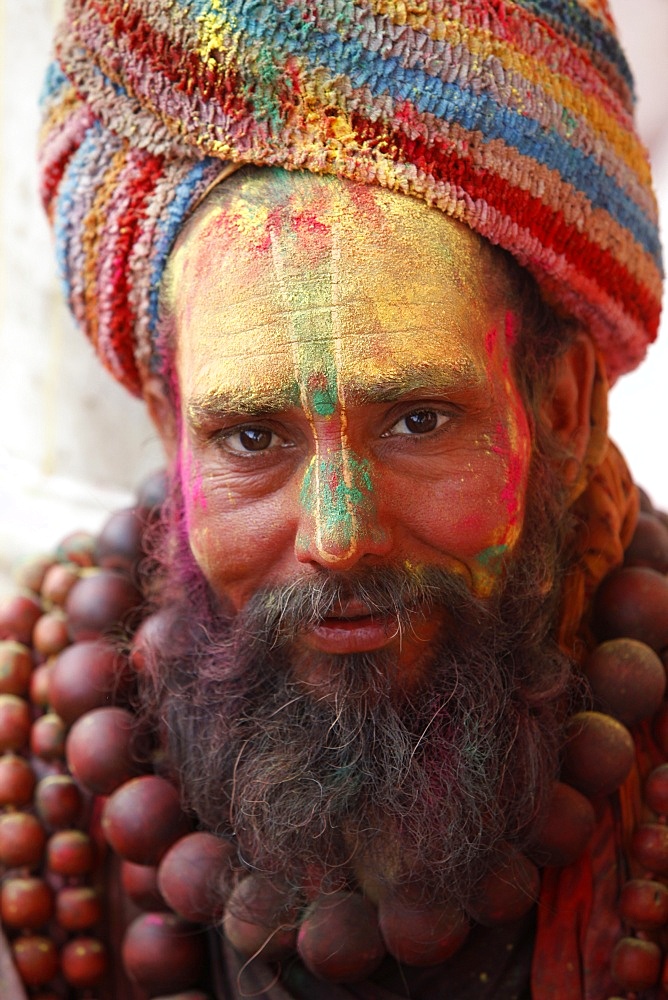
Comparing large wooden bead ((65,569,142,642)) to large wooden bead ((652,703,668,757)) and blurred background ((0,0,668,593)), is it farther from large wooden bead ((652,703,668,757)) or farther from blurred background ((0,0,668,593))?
large wooden bead ((652,703,668,757))

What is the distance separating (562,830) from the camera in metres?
1.52

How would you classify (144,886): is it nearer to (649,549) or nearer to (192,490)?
(192,490)

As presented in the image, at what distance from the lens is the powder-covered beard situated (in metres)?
1.45

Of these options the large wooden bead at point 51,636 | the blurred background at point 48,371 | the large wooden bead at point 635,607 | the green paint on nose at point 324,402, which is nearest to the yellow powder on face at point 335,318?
the green paint on nose at point 324,402

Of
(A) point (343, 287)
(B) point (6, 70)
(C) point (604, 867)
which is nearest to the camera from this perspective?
(A) point (343, 287)

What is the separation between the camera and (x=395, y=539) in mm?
1400

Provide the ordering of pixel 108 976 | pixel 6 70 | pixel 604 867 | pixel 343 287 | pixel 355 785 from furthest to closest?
pixel 6 70 < pixel 108 976 < pixel 604 867 < pixel 355 785 < pixel 343 287

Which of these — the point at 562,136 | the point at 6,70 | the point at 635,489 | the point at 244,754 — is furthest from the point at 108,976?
the point at 6,70

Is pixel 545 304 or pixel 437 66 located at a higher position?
pixel 437 66

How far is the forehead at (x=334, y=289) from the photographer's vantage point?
1361 mm

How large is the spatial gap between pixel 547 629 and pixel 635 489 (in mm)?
334

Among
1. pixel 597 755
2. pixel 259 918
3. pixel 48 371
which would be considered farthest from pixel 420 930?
pixel 48 371

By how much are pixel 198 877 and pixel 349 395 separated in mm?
662

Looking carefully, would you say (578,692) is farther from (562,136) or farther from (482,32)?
(482,32)
